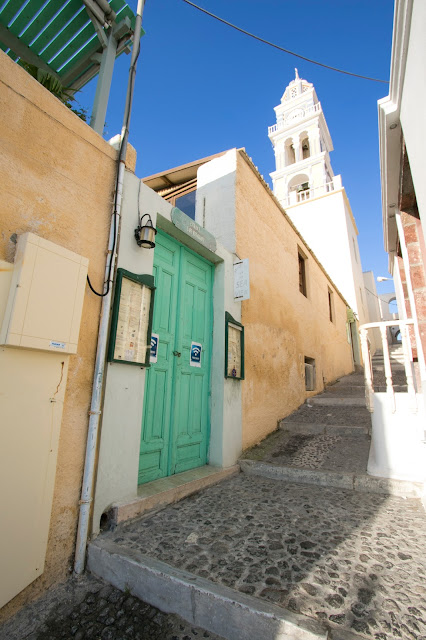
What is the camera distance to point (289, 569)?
1.89 meters

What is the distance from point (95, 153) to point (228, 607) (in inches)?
135

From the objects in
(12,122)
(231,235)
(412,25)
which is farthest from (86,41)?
(412,25)

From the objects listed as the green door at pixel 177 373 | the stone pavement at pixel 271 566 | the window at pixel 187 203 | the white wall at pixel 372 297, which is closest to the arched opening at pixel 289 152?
the white wall at pixel 372 297

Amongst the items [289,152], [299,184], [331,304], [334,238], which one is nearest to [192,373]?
[331,304]

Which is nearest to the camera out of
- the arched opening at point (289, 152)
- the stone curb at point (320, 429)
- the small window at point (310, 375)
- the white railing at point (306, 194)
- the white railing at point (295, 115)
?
the stone curb at point (320, 429)

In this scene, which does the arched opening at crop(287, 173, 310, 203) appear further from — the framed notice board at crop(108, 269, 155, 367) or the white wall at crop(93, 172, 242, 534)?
the framed notice board at crop(108, 269, 155, 367)

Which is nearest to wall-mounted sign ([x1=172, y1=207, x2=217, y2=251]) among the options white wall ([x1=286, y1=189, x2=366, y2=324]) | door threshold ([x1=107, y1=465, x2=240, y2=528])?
door threshold ([x1=107, y1=465, x2=240, y2=528])

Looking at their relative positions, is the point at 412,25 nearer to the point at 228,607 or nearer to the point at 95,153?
the point at 95,153

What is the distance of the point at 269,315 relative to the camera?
5.59 metres

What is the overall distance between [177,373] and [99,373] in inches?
50.5

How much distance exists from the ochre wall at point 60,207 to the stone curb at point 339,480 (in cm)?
241

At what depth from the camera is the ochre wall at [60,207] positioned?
2.04 m

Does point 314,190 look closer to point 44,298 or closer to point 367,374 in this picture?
point 367,374

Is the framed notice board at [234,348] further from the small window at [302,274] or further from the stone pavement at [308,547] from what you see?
the small window at [302,274]
